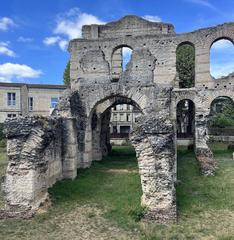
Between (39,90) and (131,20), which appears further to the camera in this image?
(39,90)

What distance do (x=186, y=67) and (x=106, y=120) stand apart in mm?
17784

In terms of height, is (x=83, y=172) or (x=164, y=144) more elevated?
(x=164, y=144)

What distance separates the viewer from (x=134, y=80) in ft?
49.7

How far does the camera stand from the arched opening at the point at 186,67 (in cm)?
3522

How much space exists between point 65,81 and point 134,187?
30.2m

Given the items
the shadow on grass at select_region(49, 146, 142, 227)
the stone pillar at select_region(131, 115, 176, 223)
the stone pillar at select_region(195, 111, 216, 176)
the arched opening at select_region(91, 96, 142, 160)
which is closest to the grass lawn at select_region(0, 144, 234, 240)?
the shadow on grass at select_region(49, 146, 142, 227)

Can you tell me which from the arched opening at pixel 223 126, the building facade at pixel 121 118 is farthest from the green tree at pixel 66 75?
the arched opening at pixel 223 126

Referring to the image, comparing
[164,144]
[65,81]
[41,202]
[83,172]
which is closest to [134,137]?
[164,144]

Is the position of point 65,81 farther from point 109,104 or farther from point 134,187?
point 134,187

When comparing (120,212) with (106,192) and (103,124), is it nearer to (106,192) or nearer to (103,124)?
(106,192)

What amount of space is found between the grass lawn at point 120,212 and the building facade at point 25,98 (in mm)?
22161

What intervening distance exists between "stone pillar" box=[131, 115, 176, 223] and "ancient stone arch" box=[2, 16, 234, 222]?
0.03 meters

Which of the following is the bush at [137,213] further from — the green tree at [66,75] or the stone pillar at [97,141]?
the green tree at [66,75]

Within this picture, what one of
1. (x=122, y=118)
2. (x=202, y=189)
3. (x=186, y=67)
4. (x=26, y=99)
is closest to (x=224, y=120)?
(x=186, y=67)
